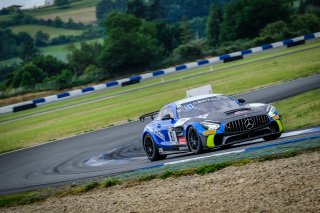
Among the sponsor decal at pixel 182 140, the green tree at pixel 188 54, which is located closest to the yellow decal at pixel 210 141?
the sponsor decal at pixel 182 140

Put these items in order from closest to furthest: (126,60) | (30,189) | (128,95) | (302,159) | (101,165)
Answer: (302,159) → (30,189) → (101,165) → (128,95) → (126,60)

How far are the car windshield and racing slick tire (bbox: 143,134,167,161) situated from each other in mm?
1271

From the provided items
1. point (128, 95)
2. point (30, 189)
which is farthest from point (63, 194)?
point (128, 95)

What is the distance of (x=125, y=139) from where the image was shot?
21.3 m

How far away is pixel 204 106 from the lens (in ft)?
48.4

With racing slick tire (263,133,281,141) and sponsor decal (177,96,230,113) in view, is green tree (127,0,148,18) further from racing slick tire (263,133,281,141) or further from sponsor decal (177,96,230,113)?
racing slick tire (263,133,281,141)

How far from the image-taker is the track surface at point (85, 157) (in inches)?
602

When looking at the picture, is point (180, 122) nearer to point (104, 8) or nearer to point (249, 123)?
point (249, 123)

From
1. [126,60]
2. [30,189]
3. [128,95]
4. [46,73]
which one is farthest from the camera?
[46,73]

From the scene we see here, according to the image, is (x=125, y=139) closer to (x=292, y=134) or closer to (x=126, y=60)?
(x=292, y=134)

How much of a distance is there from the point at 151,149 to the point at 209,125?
2859mm

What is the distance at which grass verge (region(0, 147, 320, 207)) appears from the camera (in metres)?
10.4

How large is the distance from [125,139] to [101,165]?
192 inches

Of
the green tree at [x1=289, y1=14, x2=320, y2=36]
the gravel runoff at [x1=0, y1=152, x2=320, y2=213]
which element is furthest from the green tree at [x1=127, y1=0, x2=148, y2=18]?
the gravel runoff at [x1=0, y1=152, x2=320, y2=213]
